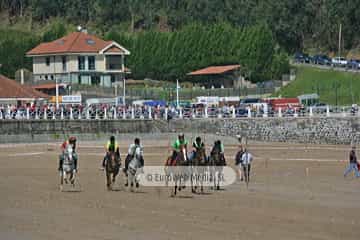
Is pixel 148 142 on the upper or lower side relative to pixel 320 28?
lower

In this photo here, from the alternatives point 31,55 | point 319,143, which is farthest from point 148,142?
point 31,55

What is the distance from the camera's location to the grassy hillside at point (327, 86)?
88438 millimetres

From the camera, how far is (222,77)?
106 meters

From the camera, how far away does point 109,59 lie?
4104 inches

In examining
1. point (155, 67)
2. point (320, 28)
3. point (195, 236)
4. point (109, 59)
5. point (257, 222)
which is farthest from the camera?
point (320, 28)

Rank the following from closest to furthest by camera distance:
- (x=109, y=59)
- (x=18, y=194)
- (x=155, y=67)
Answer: (x=18, y=194) < (x=109, y=59) < (x=155, y=67)

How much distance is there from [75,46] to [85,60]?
1.67 m

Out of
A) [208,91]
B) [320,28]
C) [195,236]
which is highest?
[320,28]

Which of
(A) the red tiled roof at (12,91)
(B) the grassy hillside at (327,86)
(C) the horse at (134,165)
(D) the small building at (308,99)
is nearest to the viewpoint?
(C) the horse at (134,165)

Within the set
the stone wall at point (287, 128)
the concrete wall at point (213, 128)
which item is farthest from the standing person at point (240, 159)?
the concrete wall at point (213, 128)

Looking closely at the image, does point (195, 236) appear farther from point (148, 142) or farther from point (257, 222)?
point (148, 142)

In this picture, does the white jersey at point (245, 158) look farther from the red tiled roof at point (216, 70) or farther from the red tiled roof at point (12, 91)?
the red tiled roof at point (216, 70)

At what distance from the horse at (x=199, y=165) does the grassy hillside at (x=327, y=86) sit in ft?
178

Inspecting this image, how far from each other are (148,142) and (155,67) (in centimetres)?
4608
